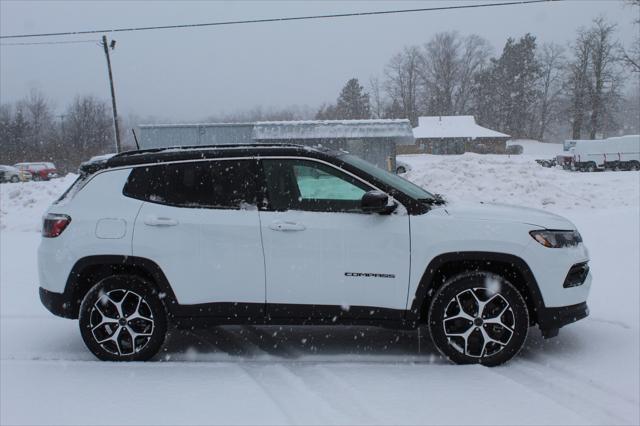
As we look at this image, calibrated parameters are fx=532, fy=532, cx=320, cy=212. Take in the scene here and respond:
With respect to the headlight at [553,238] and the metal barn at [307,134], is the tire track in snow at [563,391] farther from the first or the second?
the metal barn at [307,134]

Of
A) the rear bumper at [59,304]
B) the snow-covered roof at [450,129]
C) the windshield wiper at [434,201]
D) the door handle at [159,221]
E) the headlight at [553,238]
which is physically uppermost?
the snow-covered roof at [450,129]

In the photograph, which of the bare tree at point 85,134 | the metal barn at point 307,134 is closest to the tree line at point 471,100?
the bare tree at point 85,134

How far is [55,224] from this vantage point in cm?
445

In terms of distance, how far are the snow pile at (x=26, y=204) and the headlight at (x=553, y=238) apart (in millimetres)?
13206

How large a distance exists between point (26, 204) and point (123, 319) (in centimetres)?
1813

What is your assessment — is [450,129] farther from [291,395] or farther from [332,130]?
[291,395]

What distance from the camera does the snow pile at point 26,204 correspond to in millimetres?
15016

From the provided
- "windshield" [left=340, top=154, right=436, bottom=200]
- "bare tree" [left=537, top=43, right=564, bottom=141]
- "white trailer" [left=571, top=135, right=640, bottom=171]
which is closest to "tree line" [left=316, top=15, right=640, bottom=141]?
"bare tree" [left=537, top=43, right=564, bottom=141]

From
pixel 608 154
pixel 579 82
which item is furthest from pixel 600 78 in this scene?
pixel 608 154

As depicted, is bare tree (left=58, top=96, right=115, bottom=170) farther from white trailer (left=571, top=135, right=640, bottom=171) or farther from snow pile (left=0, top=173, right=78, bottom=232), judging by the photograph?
white trailer (left=571, top=135, right=640, bottom=171)

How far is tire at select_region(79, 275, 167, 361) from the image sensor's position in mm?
4348

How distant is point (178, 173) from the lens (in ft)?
14.8

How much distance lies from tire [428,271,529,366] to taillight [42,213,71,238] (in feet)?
10.1

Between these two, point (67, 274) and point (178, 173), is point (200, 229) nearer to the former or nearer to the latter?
point (178, 173)
